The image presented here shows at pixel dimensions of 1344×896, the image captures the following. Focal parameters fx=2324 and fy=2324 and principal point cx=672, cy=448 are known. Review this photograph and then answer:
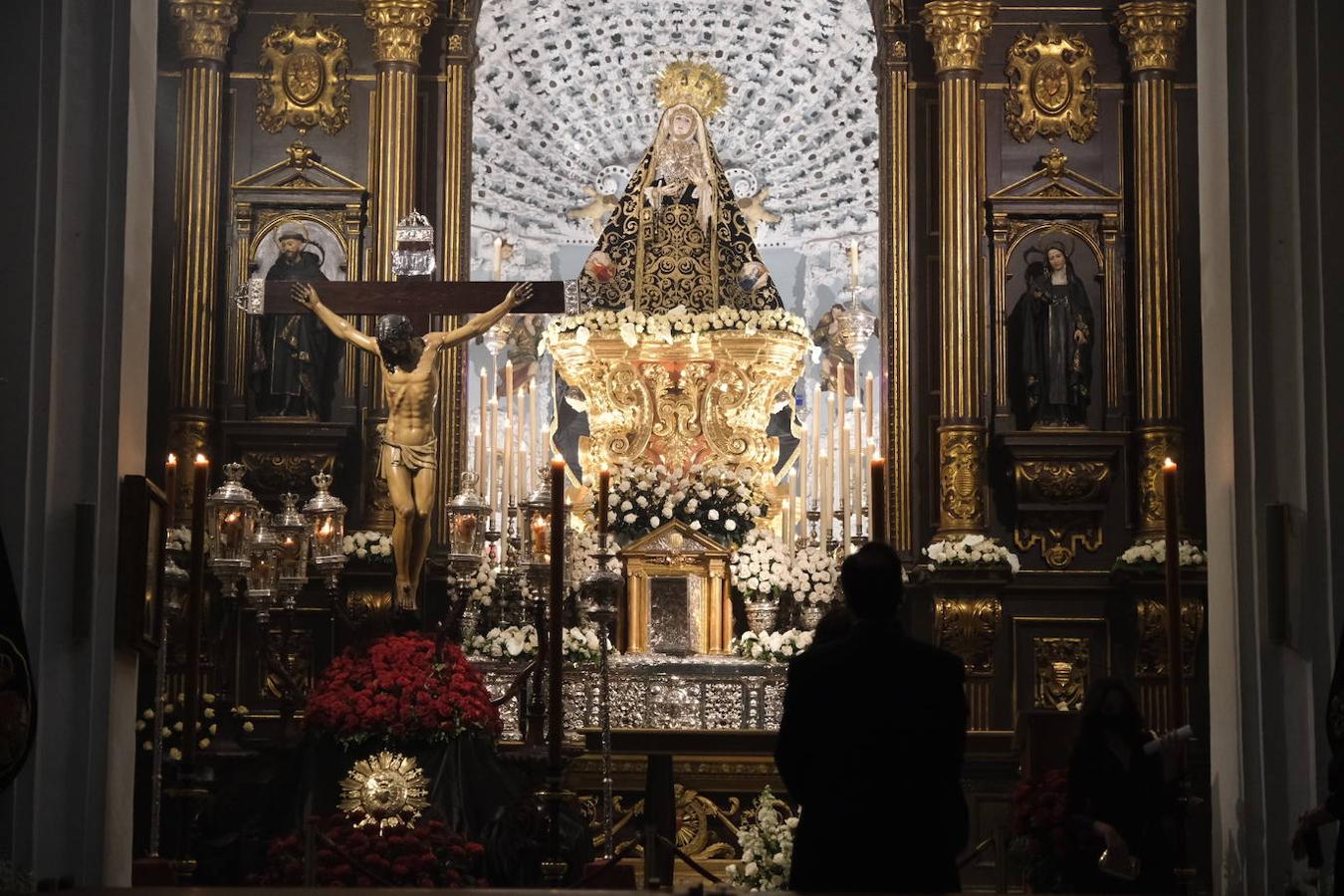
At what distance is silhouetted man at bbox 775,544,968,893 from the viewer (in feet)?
18.3

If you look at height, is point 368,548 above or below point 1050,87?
below

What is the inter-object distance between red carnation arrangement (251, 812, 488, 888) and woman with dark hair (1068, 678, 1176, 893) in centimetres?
237

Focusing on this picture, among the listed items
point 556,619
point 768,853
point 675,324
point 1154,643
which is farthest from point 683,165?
point 556,619

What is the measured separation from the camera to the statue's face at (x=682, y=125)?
15249mm

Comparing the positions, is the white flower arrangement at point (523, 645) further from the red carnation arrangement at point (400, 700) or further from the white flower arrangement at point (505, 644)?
the red carnation arrangement at point (400, 700)

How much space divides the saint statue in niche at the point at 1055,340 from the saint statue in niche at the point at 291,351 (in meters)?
4.46

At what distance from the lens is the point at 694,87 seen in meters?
16.2

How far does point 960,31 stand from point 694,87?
207 centimetres

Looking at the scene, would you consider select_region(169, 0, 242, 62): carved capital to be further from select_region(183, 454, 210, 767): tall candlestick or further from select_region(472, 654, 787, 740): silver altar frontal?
select_region(183, 454, 210, 767): tall candlestick

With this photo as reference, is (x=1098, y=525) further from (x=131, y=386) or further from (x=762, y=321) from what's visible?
(x=131, y=386)

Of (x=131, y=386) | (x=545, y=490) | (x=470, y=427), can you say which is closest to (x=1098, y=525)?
(x=470, y=427)

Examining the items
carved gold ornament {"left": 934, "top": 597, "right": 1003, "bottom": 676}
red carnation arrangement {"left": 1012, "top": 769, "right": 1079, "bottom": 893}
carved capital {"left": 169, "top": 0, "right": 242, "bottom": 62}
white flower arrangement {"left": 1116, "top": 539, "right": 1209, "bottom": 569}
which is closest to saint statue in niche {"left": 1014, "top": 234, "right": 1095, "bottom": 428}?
white flower arrangement {"left": 1116, "top": 539, "right": 1209, "bottom": 569}

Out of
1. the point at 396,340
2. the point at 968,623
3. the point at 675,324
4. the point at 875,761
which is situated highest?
the point at 675,324

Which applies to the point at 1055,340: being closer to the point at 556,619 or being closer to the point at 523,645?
the point at 523,645
